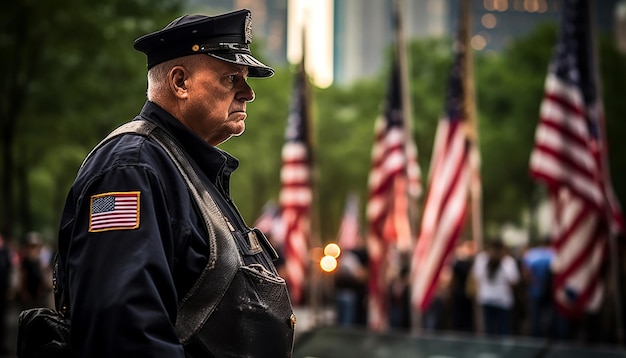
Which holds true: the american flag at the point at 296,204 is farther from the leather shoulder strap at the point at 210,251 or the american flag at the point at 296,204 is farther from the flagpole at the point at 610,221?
the leather shoulder strap at the point at 210,251

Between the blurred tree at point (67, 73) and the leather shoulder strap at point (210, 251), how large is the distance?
2083 centimetres

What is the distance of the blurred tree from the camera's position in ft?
76.9

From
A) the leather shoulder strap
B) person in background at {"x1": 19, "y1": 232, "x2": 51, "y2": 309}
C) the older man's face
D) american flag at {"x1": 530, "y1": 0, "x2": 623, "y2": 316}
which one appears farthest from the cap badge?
person in background at {"x1": 19, "y1": 232, "x2": 51, "y2": 309}

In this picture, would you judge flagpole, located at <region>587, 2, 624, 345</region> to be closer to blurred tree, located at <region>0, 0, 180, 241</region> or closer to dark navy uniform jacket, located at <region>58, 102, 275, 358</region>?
dark navy uniform jacket, located at <region>58, 102, 275, 358</region>

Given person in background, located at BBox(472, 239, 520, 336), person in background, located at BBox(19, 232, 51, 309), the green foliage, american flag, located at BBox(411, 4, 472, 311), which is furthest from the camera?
the green foliage

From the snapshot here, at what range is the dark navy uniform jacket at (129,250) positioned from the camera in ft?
8.02

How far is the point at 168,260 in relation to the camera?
104 inches

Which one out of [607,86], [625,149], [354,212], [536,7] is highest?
[536,7]

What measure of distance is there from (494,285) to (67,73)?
1461cm

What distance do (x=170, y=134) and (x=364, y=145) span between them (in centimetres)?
4592

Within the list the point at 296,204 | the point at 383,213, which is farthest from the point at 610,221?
the point at 296,204

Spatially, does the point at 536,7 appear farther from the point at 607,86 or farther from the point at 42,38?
the point at 42,38

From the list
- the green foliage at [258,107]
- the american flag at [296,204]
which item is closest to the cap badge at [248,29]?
the american flag at [296,204]

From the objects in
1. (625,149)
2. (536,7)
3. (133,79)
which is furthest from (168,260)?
(536,7)
